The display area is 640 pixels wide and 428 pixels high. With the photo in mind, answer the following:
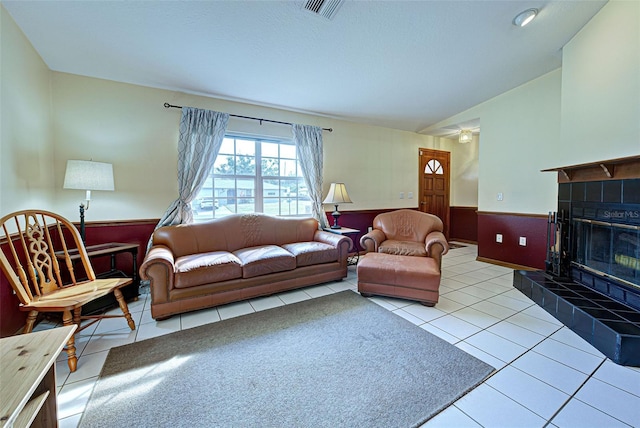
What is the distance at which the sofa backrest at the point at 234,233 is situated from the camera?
9.59ft

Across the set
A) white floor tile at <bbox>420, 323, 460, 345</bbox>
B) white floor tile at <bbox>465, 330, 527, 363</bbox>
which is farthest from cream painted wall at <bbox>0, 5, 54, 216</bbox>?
white floor tile at <bbox>465, 330, 527, 363</bbox>

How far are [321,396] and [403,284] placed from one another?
1490 millimetres

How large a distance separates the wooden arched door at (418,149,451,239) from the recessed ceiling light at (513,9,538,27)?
323 cm

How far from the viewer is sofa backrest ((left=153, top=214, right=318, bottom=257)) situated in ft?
9.59

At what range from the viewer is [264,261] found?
9.04ft

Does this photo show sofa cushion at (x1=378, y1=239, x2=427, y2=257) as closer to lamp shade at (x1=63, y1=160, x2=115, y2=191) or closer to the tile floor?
the tile floor

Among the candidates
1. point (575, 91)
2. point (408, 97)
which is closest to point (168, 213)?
point (408, 97)

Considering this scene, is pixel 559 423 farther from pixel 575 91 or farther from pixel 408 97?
pixel 408 97

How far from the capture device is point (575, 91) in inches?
107

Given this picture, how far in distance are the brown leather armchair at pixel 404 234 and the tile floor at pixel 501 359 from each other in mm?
628

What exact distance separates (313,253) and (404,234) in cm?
144

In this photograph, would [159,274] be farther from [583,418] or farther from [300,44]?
[583,418]

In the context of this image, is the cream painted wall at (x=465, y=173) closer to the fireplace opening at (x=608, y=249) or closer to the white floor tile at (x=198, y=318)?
the fireplace opening at (x=608, y=249)

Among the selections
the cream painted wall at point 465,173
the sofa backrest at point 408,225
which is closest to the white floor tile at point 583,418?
the sofa backrest at point 408,225
